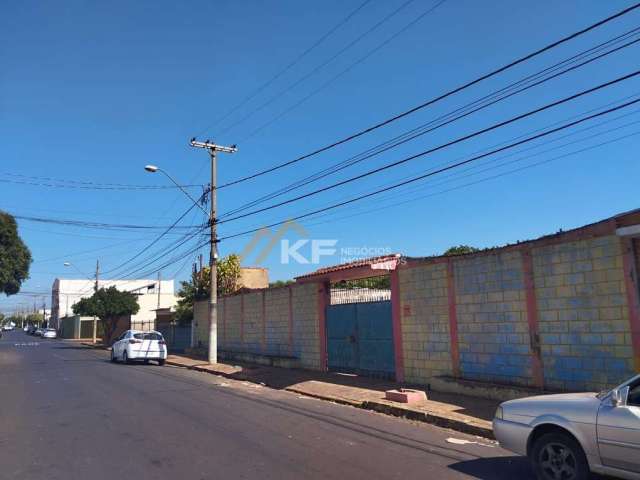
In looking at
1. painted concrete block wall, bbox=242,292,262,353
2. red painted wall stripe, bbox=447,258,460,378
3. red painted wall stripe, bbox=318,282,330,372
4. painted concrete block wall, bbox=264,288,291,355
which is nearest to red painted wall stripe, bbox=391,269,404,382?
red painted wall stripe, bbox=447,258,460,378

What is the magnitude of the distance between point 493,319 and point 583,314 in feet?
6.60

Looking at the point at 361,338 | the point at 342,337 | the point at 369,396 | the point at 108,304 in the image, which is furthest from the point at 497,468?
the point at 108,304

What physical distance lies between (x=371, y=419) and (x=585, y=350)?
13.3 ft

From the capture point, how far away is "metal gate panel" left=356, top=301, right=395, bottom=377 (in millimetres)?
14367

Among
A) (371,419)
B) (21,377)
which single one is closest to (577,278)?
(371,419)

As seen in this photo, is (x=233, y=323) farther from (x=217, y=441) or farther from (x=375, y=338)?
(x=217, y=441)

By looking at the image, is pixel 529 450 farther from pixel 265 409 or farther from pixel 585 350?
pixel 265 409

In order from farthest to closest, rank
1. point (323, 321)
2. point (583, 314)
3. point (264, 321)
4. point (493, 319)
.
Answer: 1. point (264, 321)
2. point (323, 321)
3. point (493, 319)
4. point (583, 314)

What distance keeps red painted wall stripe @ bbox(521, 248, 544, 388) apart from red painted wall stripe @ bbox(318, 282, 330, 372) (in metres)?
7.72

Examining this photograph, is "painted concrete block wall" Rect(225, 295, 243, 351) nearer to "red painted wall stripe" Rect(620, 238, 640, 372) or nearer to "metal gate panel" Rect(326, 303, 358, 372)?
"metal gate panel" Rect(326, 303, 358, 372)

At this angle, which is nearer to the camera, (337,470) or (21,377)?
(337,470)

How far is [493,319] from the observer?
1140 centimetres

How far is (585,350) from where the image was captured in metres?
9.66

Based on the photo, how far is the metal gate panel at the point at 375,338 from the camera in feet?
47.1
